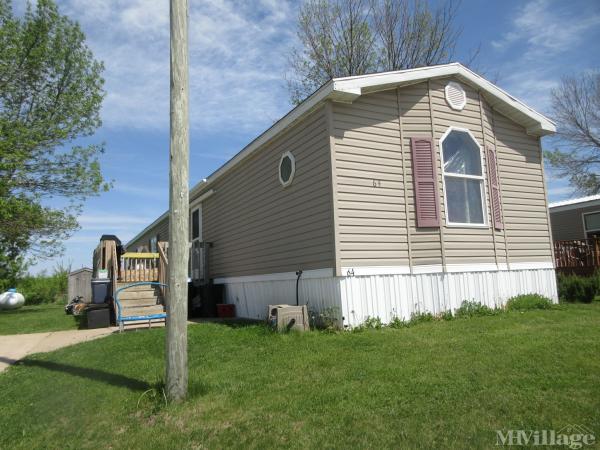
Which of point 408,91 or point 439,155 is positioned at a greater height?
point 408,91

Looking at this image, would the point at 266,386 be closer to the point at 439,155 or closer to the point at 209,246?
the point at 439,155

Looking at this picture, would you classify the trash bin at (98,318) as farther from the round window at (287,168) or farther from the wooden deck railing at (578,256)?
the wooden deck railing at (578,256)

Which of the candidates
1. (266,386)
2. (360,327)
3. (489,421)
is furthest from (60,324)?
(489,421)

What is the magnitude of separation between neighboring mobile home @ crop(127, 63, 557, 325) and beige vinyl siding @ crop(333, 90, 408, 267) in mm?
19

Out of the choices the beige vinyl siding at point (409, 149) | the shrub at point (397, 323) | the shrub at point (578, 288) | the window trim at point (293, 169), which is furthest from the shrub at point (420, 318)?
the shrub at point (578, 288)

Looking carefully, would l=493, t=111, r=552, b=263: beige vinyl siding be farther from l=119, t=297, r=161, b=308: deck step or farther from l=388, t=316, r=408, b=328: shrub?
l=119, t=297, r=161, b=308: deck step

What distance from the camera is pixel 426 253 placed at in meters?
7.55

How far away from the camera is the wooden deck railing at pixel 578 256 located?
1259cm

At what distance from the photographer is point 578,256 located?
13.2 m

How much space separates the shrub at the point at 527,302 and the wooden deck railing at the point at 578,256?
5100mm

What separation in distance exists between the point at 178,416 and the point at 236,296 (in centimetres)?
694

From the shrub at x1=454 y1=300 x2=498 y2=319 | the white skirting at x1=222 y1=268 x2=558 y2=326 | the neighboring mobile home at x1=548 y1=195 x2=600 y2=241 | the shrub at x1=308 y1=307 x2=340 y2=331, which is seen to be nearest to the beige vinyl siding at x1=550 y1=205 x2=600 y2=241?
the neighboring mobile home at x1=548 y1=195 x2=600 y2=241

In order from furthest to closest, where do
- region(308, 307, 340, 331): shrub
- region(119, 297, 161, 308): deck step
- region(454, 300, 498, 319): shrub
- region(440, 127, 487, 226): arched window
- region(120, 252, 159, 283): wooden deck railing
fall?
region(120, 252, 159, 283): wooden deck railing
region(119, 297, 161, 308): deck step
region(440, 127, 487, 226): arched window
region(454, 300, 498, 319): shrub
region(308, 307, 340, 331): shrub

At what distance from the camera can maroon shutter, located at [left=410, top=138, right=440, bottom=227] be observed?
300 inches
